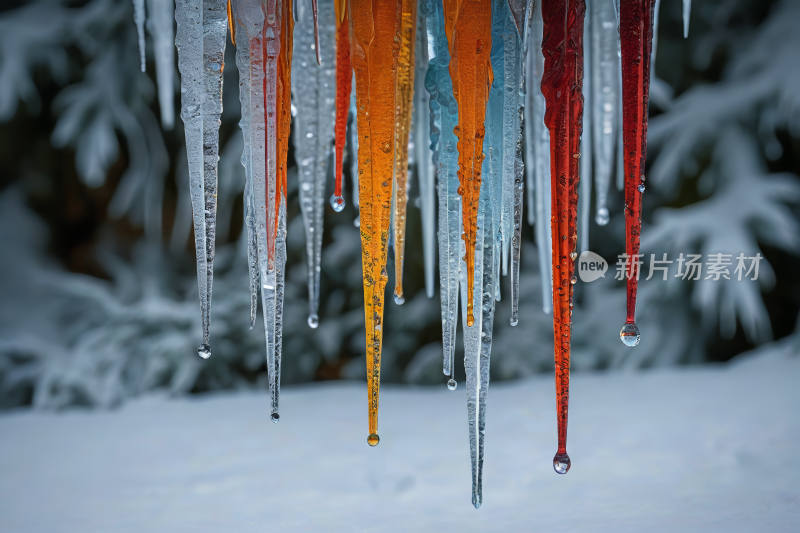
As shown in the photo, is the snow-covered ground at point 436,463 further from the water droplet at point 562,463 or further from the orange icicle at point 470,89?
the orange icicle at point 470,89

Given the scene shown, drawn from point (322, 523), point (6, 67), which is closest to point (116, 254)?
point (6, 67)

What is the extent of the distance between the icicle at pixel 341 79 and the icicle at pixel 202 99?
19cm

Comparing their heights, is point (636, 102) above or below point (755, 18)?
below

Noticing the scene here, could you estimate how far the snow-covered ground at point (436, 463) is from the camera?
129 centimetres

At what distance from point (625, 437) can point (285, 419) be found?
1.22m

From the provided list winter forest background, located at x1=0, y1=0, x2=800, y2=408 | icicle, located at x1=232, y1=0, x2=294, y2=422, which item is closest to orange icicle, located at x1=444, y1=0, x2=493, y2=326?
icicle, located at x1=232, y1=0, x2=294, y2=422

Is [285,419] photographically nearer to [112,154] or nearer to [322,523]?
[322,523]

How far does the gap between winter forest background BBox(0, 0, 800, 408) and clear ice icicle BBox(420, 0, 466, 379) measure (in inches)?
82.2

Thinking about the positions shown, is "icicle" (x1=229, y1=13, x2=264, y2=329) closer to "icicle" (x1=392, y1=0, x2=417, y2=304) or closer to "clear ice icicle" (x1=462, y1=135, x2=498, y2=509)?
"icicle" (x1=392, y1=0, x2=417, y2=304)

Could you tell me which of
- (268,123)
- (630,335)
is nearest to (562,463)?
(630,335)

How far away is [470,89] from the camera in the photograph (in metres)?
0.99

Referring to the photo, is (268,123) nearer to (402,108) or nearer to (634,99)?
(402,108)

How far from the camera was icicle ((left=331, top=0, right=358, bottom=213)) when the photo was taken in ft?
3.27

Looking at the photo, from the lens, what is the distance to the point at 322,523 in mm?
1288
